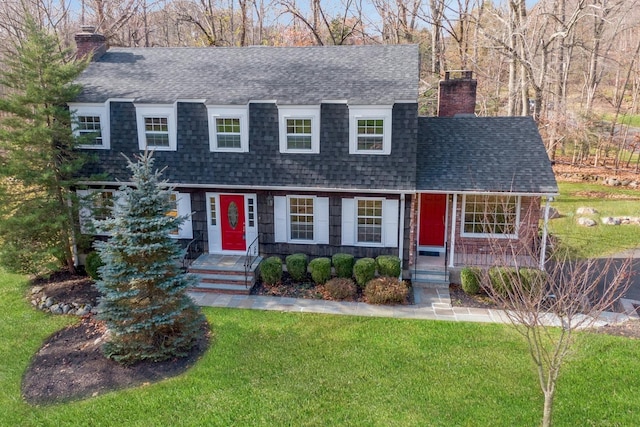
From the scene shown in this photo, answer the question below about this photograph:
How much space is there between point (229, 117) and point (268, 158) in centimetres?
175

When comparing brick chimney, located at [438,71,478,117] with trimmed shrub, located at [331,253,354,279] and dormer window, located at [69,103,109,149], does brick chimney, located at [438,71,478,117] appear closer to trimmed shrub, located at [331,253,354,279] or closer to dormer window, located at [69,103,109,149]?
trimmed shrub, located at [331,253,354,279]

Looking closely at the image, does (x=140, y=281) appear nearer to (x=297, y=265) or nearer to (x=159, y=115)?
(x=297, y=265)

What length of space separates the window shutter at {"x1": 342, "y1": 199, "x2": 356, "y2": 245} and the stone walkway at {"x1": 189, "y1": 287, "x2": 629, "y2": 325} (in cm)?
227

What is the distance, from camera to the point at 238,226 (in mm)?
14750

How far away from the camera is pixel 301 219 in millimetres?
14367

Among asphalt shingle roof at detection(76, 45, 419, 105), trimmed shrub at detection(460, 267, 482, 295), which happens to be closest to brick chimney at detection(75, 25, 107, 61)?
asphalt shingle roof at detection(76, 45, 419, 105)

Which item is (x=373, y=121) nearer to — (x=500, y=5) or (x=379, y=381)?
(x=379, y=381)

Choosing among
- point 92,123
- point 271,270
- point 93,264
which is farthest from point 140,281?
point 92,123

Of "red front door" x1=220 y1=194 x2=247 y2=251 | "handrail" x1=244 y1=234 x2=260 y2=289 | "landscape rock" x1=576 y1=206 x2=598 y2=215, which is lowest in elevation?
"handrail" x1=244 y1=234 x2=260 y2=289

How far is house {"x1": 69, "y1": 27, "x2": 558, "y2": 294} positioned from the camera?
13.3 m

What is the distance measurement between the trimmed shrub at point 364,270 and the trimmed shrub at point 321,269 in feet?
2.73

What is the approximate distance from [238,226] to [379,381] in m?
7.63

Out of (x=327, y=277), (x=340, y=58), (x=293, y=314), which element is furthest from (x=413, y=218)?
(x=340, y=58)

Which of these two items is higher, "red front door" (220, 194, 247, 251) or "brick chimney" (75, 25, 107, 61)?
"brick chimney" (75, 25, 107, 61)
